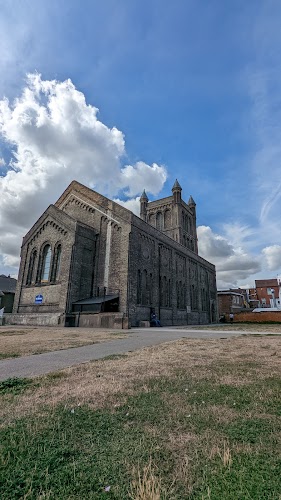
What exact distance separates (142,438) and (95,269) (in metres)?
25.5

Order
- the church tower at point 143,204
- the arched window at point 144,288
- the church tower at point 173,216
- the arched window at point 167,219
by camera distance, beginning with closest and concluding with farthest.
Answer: the arched window at point 144,288 → the church tower at point 173,216 → the arched window at point 167,219 → the church tower at point 143,204

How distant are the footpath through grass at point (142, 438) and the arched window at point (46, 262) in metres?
25.3

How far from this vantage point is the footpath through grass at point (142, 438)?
162 centimetres

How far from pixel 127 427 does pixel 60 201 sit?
3447cm

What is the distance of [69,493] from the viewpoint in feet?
5.16

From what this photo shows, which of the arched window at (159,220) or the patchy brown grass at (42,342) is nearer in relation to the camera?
the patchy brown grass at (42,342)

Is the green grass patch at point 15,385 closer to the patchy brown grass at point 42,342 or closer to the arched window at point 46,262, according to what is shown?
the patchy brown grass at point 42,342

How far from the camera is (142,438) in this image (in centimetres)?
222

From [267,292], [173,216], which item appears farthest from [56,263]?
[267,292]

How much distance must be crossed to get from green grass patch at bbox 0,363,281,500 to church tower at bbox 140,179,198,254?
4588 centimetres

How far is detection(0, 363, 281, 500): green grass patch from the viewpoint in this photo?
161cm

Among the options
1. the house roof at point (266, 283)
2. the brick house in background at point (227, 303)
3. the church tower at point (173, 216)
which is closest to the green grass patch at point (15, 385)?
the church tower at point (173, 216)

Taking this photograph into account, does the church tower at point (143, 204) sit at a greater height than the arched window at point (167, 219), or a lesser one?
greater

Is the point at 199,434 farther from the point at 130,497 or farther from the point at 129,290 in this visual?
the point at 129,290
